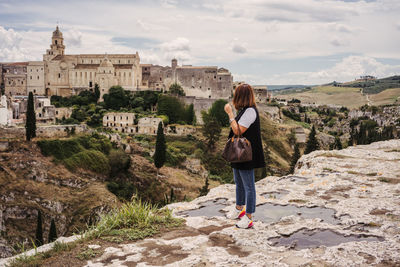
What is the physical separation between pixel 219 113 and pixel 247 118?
4821 cm

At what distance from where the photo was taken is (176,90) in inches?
2363

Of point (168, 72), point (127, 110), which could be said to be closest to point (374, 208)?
point (127, 110)

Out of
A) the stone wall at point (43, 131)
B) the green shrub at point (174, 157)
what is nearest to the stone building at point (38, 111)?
the stone wall at point (43, 131)

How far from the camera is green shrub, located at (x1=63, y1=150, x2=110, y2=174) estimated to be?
31423 mm

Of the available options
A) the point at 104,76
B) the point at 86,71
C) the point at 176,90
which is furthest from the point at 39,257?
the point at 86,71

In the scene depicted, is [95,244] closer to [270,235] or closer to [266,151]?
[270,235]

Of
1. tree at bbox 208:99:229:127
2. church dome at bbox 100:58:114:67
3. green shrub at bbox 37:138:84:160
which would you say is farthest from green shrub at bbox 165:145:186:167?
church dome at bbox 100:58:114:67

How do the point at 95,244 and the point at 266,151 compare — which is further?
the point at 266,151

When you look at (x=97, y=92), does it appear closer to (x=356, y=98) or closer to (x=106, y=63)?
(x=106, y=63)

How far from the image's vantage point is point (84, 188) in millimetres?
29672

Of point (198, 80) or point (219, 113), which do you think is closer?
point (219, 113)

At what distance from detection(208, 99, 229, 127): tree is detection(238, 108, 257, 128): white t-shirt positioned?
4769 cm

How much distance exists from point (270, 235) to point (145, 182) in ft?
99.8

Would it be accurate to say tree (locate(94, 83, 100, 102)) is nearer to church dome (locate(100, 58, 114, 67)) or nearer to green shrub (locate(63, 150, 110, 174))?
church dome (locate(100, 58, 114, 67))
